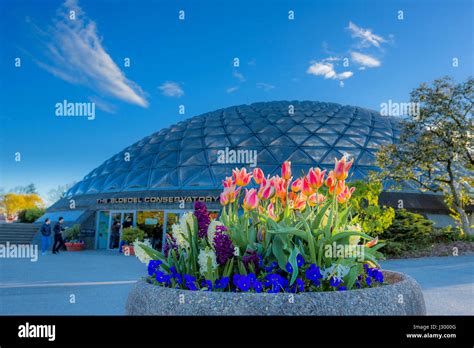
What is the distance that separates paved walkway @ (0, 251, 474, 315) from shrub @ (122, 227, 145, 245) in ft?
21.7

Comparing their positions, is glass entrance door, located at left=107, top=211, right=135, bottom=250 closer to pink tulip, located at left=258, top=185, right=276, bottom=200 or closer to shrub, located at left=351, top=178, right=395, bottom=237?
shrub, located at left=351, top=178, right=395, bottom=237

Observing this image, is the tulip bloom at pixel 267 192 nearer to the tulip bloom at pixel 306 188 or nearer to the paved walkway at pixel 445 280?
the tulip bloom at pixel 306 188

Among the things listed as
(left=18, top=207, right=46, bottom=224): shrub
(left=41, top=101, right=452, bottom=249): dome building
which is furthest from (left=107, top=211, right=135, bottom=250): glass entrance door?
(left=18, top=207, right=46, bottom=224): shrub

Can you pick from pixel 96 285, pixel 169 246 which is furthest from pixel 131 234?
pixel 169 246

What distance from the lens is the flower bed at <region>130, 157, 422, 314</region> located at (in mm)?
4562

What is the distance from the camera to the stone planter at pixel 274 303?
398 cm

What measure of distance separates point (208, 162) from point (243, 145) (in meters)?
2.51

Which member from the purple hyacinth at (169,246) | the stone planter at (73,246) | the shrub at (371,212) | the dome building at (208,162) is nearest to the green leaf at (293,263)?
the purple hyacinth at (169,246)

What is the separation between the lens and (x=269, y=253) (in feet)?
16.5

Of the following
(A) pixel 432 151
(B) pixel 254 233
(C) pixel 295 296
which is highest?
(A) pixel 432 151

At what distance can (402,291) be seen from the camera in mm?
4617
